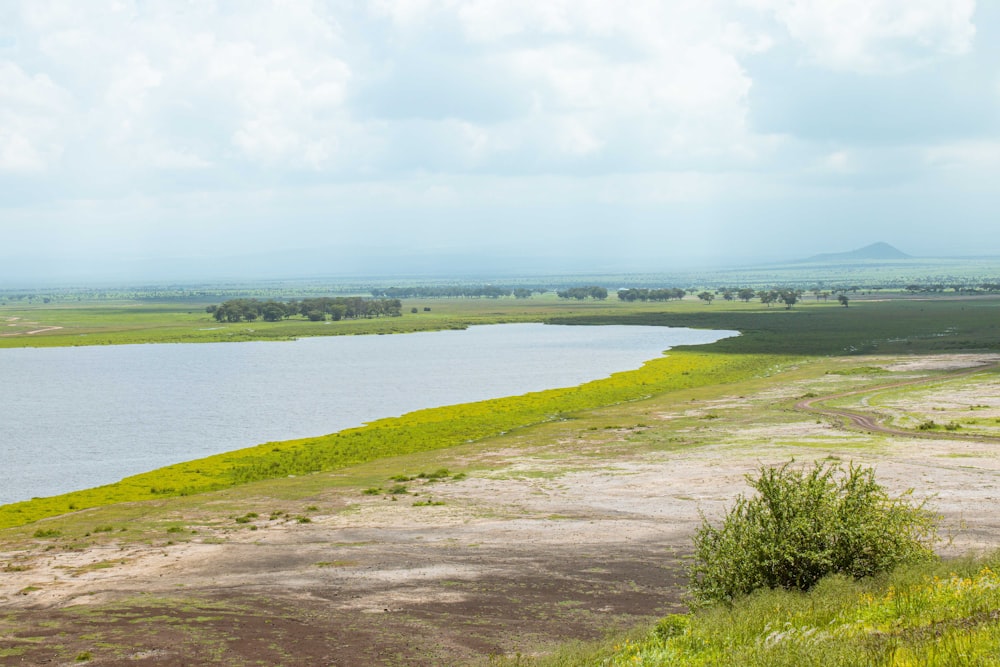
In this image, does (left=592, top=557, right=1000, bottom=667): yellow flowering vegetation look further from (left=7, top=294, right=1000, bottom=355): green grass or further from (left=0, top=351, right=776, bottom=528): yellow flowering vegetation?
(left=7, top=294, right=1000, bottom=355): green grass

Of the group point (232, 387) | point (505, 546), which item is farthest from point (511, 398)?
point (505, 546)

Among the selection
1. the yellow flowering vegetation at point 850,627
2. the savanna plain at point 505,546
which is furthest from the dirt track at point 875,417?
the yellow flowering vegetation at point 850,627

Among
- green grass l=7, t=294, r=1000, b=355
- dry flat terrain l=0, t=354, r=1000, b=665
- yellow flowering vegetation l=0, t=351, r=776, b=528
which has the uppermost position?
green grass l=7, t=294, r=1000, b=355

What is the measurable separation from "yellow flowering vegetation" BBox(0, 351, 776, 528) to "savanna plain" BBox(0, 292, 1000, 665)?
0.29m

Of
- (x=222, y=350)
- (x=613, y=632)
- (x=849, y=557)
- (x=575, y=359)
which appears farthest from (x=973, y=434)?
(x=222, y=350)

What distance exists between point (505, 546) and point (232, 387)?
215 feet

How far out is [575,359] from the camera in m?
116

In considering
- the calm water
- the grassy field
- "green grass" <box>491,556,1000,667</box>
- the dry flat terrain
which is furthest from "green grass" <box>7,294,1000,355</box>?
"green grass" <box>491,556,1000,667</box>

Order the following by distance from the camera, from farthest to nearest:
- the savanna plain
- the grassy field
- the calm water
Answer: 1. the calm water
2. the grassy field
3. the savanna plain

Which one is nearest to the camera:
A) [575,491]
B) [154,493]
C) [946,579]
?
[946,579]

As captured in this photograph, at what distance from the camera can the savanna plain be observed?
1953cm

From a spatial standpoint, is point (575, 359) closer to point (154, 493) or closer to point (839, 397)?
point (839, 397)

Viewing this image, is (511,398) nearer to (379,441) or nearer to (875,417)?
(379,441)

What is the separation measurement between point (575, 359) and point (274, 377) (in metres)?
38.1
